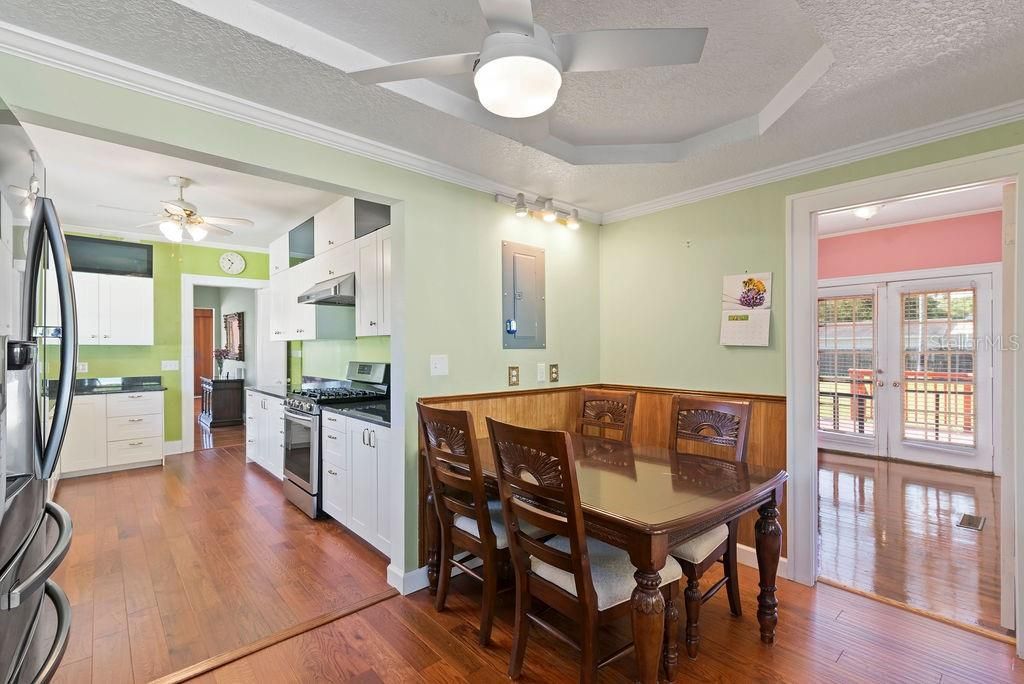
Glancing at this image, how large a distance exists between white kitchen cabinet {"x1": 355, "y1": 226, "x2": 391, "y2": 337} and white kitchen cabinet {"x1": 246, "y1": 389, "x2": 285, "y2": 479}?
1269 mm

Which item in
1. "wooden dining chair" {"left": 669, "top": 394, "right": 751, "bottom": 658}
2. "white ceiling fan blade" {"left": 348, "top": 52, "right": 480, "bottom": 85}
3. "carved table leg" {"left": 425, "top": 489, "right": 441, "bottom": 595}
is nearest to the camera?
"white ceiling fan blade" {"left": 348, "top": 52, "right": 480, "bottom": 85}

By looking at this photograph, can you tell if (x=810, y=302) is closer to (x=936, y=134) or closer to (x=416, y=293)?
(x=936, y=134)

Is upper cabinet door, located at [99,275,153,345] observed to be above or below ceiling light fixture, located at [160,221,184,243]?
below

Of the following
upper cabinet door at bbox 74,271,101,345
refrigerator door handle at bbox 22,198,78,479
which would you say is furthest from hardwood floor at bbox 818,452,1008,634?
upper cabinet door at bbox 74,271,101,345

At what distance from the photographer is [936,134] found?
2.22 metres

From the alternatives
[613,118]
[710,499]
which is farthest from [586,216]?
[710,499]

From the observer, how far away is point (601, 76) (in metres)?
1.93

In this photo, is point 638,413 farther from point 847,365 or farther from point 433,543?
point 847,365

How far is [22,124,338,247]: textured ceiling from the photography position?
3.00 metres

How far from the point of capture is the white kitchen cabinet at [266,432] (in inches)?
167

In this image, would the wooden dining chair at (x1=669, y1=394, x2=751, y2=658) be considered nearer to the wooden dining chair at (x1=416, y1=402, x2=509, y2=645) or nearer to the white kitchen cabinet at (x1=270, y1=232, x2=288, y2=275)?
the wooden dining chair at (x1=416, y1=402, x2=509, y2=645)

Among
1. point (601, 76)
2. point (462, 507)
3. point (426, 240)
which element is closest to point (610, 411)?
point (462, 507)

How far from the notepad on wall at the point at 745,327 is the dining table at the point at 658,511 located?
2.90 feet

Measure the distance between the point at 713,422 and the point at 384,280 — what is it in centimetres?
225
